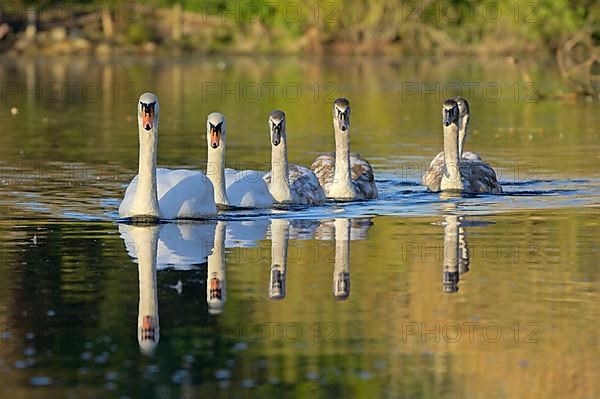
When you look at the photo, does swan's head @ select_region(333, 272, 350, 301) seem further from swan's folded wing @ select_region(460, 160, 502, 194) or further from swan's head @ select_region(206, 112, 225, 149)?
swan's folded wing @ select_region(460, 160, 502, 194)

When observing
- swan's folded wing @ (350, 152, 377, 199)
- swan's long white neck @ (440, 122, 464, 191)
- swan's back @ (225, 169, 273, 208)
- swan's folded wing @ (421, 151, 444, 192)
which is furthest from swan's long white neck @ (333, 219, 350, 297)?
swan's folded wing @ (421, 151, 444, 192)

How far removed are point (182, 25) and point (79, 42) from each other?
25.7 feet

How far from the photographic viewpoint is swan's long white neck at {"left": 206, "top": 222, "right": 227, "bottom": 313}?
12.4m

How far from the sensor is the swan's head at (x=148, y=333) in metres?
10.8

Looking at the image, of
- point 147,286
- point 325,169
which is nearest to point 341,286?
point 147,286

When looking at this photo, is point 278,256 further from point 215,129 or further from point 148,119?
point 215,129

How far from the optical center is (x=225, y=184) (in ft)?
62.7

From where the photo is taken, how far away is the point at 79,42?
8150 centimetres

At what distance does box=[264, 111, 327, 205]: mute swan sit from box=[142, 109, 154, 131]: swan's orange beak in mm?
2592

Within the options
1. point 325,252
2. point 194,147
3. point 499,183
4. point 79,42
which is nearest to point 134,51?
point 79,42

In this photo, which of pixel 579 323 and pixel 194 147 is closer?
pixel 579 323

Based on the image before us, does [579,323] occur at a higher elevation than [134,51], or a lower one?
lower

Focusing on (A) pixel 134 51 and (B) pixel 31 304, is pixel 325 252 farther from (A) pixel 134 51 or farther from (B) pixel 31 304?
(A) pixel 134 51

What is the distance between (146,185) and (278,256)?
8.19 feet
